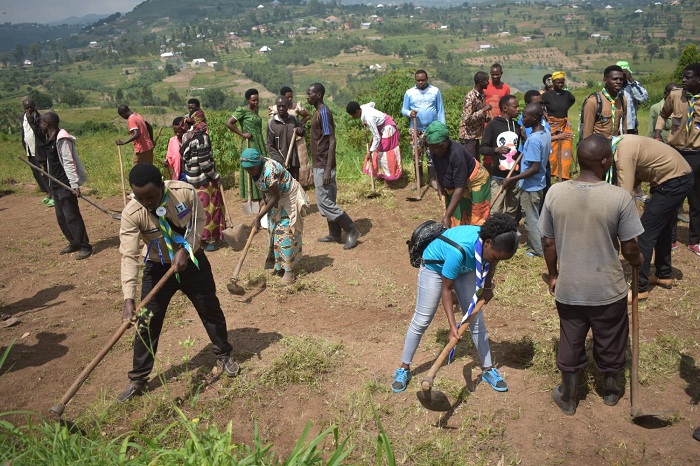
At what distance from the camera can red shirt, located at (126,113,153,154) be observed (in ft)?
28.8

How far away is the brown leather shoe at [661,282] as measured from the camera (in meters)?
5.63

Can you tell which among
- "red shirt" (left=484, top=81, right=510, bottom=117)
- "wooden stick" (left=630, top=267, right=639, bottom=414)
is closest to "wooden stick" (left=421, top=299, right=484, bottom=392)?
"wooden stick" (left=630, top=267, right=639, bottom=414)

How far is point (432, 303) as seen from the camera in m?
3.98

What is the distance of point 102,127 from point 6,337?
82.2ft

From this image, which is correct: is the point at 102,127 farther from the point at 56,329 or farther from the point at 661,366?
the point at 661,366

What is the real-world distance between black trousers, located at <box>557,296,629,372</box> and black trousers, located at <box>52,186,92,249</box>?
6335 mm

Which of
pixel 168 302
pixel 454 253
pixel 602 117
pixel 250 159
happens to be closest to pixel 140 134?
pixel 250 159

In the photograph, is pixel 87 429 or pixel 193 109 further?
pixel 193 109

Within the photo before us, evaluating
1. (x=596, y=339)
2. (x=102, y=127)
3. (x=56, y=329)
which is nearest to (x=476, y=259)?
(x=596, y=339)

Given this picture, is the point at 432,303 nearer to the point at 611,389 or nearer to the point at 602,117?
the point at 611,389

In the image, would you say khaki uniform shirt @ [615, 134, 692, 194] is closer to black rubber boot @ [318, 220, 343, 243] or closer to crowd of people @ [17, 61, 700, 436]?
crowd of people @ [17, 61, 700, 436]

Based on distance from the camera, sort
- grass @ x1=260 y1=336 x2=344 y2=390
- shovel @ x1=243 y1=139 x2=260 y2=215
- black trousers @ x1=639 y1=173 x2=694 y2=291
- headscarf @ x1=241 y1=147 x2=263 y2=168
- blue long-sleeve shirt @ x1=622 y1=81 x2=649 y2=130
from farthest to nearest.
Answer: shovel @ x1=243 y1=139 x2=260 y2=215 → blue long-sleeve shirt @ x1=622 y1=81 x2=649 y2=130 → headscarf @ x1=241 y1=147 x2=263 y2=168 → black trousers @ x1=639 y1=173 x2=694 y2=291 → grass @ x1=260 y1=336 x2=344 y2=390

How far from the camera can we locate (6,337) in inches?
227

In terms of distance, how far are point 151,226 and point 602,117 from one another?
15.7 ft
